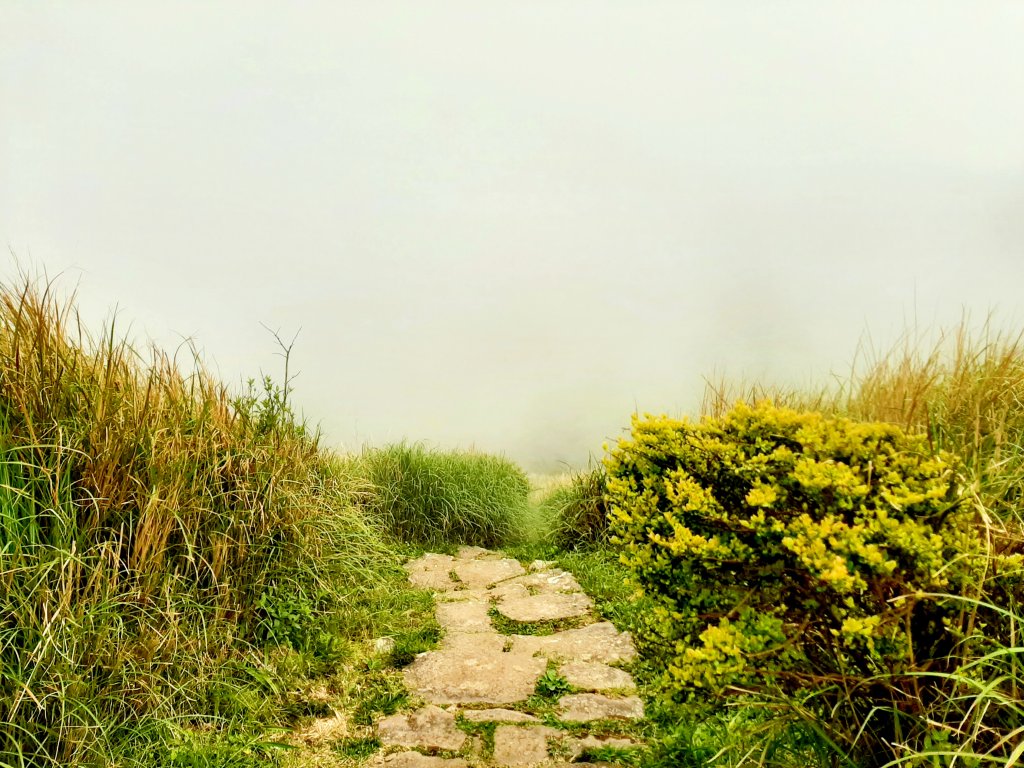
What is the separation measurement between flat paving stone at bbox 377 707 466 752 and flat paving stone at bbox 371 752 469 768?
0.08 meters

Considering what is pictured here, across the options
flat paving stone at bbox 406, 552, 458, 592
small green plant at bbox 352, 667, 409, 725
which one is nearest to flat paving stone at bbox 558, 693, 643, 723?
small green plant at bbox 352, 667, 409, 725

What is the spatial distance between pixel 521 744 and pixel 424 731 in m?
0.45

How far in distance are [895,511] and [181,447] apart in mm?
3097

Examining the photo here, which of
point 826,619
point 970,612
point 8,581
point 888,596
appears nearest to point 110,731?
point 8,581

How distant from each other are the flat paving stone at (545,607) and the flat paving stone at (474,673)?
0.59 meters

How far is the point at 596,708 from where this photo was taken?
10.9 feet

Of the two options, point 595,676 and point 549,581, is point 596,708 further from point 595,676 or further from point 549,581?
point 549,581

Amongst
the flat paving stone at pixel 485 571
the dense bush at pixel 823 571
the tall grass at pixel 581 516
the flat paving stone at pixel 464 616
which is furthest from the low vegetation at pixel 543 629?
the tall grass at pixel 581 516

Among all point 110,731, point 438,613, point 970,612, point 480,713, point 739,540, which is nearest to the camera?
point 970,612

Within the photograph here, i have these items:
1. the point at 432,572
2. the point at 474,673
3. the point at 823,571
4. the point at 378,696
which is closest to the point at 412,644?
the point at 474,673

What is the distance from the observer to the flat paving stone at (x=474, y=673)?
3475 millimetres

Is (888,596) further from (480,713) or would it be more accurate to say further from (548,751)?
(480,713)

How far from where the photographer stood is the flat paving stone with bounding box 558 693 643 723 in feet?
10.6

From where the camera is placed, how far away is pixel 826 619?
2.03m
